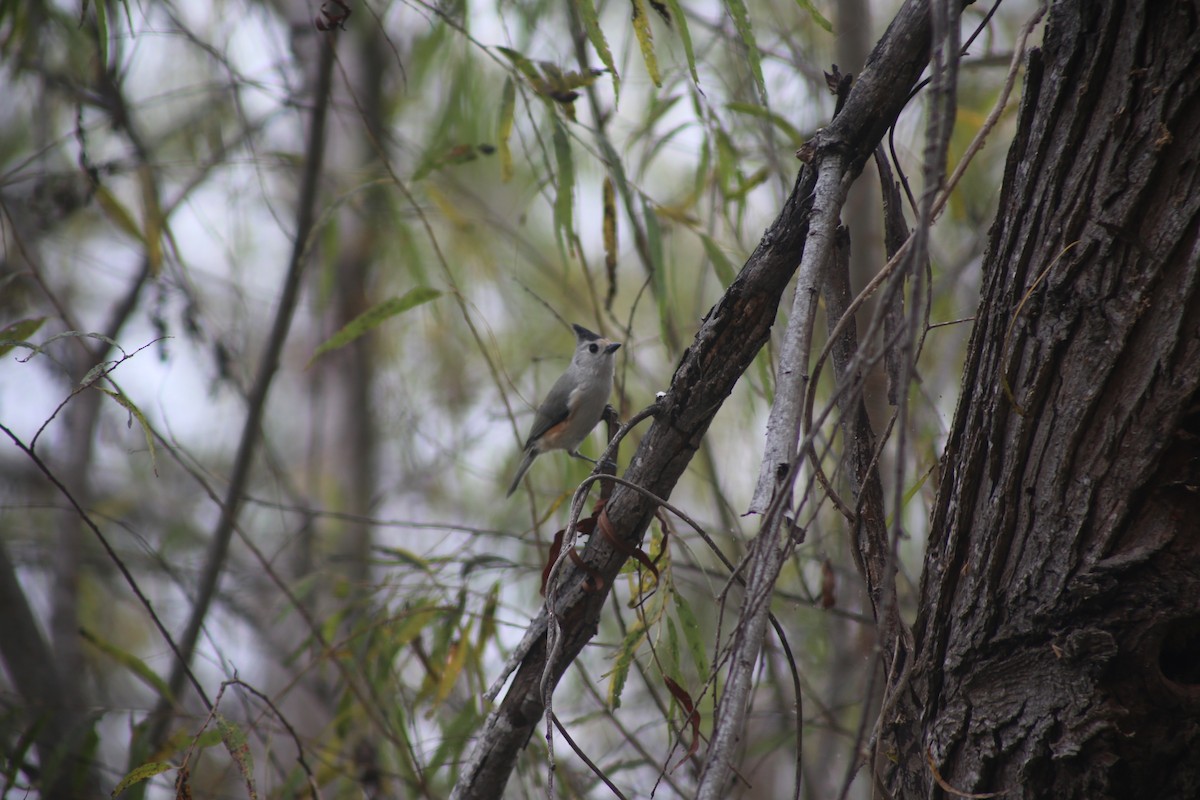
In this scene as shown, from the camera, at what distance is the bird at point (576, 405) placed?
323 centimetres

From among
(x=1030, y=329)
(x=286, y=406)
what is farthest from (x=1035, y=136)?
(x=286, y=406)

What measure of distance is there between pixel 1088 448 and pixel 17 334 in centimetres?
180

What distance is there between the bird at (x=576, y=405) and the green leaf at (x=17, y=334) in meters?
1.67

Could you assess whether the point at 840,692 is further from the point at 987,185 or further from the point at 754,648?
the point at 754,648

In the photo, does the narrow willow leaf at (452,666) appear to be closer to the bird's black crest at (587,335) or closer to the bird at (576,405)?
the bird at (576,405)

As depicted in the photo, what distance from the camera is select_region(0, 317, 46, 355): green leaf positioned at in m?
1.50

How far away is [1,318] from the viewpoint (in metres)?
3.40

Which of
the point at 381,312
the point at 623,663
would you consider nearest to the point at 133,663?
Answer: the point at 381,312

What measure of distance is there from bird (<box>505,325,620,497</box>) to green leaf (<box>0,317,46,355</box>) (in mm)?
1672

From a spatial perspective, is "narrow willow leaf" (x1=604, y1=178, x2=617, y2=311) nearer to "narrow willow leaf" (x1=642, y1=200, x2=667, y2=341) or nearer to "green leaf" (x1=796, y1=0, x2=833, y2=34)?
"narrow willow leaf" (x1=642, y1=200, x2=667, y2=341)

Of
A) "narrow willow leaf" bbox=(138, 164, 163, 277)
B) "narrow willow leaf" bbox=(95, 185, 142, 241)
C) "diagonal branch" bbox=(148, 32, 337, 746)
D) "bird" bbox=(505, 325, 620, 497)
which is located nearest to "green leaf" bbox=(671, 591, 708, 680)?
"diagonal branch" bbox=(148, 32, 337, 746)

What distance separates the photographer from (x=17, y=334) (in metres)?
1.68

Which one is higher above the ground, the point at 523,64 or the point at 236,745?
the point at 523,64

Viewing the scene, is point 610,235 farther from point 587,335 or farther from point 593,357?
point 593,357
